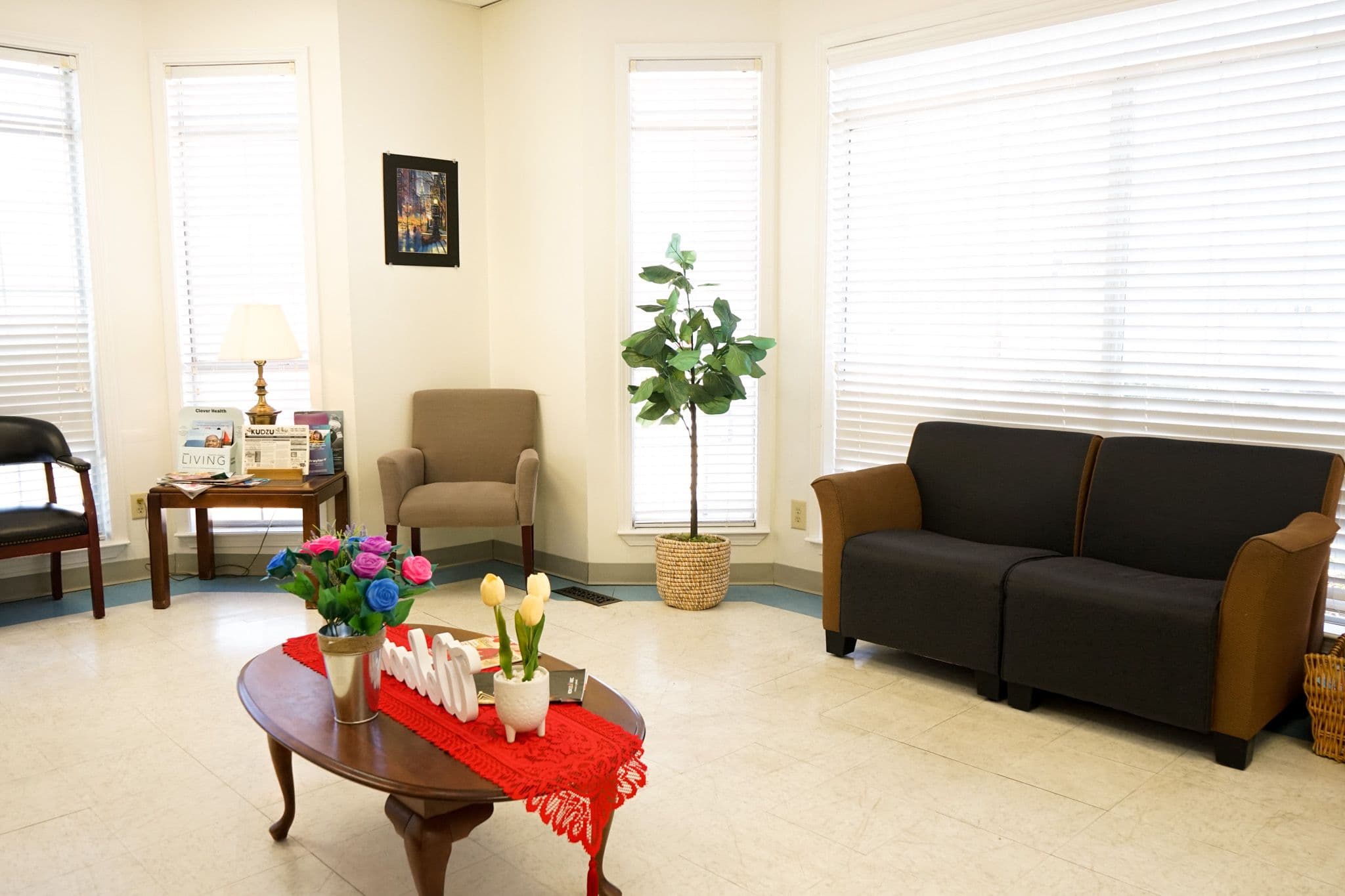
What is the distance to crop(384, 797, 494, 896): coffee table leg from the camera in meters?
2.06

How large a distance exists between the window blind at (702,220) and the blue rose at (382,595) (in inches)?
112

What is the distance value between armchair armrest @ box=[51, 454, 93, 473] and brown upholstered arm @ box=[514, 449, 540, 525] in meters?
1.89

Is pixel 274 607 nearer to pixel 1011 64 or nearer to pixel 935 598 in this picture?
pixel 935 598

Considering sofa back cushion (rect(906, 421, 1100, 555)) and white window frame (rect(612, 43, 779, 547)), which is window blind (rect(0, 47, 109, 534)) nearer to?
white window frame (rect(612, 43, 779, 547))

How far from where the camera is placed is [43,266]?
190 inches

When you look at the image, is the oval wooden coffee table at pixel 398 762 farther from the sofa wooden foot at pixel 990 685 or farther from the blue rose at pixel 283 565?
the sofa wooden foot at pixel 990 685

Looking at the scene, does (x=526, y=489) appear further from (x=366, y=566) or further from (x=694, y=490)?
(x=366, y=566)

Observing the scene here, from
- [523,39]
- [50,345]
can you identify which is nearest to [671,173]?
[523,39]

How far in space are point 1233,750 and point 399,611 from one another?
8.03ft

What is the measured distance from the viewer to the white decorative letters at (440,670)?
2291mm

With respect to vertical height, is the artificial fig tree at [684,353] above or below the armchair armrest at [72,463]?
above

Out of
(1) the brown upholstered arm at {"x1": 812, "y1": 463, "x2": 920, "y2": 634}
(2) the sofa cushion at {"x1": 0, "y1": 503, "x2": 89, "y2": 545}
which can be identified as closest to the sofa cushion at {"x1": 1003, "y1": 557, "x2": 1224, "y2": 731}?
(1) the brown upholstered arm at {"x1": 812, "y1": 463, "x2": 920, "y2": 634}

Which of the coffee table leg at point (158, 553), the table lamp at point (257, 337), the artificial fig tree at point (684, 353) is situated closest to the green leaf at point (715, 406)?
the artificial fig tree at point (684, 353)

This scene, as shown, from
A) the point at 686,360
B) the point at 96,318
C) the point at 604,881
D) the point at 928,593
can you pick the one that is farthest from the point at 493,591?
the point at 96,318
